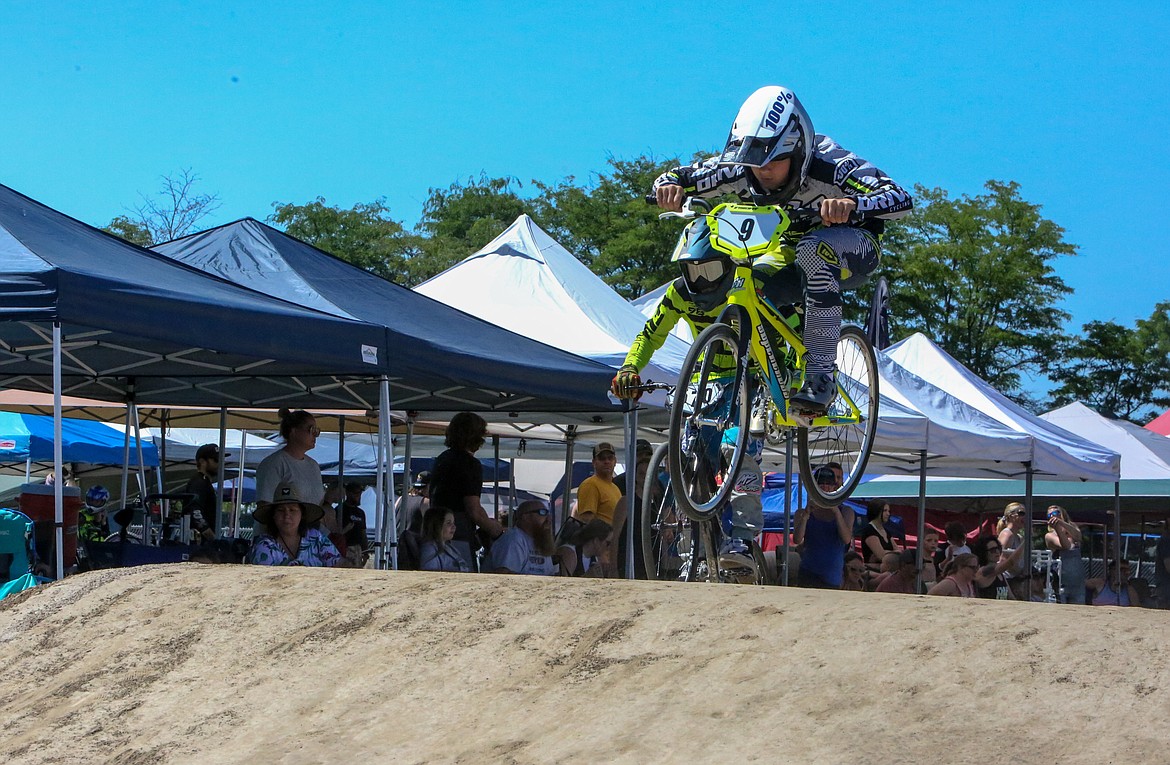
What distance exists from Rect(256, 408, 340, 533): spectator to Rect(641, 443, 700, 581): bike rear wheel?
3.26 meters

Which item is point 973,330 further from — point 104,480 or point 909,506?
point 104,480

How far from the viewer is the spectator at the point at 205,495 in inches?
425

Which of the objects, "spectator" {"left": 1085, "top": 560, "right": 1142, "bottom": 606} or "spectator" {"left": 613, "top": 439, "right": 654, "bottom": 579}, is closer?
"spectator" {"left": 613, "top": 439, "right": 654, "bottom": 579}

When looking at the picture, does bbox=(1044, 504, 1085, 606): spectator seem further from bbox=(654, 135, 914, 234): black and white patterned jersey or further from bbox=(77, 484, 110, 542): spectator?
bbox=(77, 484, 110, 542): spectator

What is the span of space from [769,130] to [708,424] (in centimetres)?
Result: 148

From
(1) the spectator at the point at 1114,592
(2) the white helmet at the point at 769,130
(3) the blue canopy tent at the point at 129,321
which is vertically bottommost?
(1) the spectator at the point at 1114,592

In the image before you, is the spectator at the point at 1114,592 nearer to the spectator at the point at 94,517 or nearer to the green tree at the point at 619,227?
the spectator at the point at 94,517

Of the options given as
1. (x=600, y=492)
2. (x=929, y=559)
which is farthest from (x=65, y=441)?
(x=929, y=559)

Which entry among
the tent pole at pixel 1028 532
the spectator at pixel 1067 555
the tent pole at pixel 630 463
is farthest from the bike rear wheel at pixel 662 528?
A: the spectator at pixel 1067 555

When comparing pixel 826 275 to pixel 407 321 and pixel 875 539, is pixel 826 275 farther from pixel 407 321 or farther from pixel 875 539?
pixel 875 539

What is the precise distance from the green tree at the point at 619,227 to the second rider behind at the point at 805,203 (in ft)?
103

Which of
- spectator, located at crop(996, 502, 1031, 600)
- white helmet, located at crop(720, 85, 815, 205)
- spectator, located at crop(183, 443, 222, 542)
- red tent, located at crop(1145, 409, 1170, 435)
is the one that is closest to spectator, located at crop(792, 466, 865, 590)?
white helmet, located at crop(720, 85, 815, 205)

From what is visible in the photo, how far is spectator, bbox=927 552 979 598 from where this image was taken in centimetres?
1146

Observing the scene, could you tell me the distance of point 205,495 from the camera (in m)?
11.5
